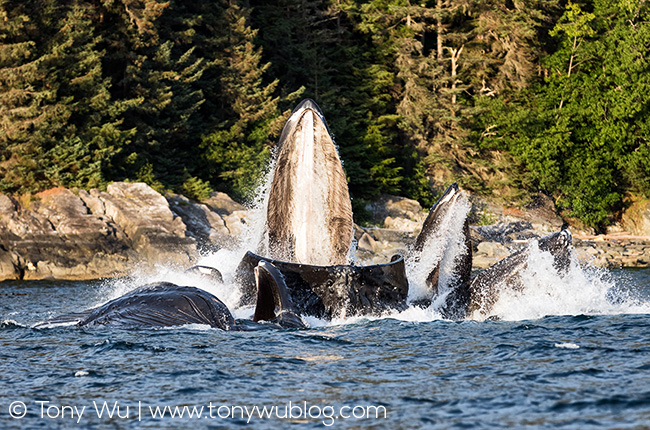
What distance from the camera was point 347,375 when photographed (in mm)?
6191

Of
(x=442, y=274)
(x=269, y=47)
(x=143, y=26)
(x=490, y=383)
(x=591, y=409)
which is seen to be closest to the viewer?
(x=591, y=409)

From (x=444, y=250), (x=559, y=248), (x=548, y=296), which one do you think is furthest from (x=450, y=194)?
(x=548, y=296)

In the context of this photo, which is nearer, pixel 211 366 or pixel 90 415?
pixel 90 415

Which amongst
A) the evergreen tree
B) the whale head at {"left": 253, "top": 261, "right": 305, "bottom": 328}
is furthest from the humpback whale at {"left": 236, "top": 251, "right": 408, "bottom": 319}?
the evergreen tree

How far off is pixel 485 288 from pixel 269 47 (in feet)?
107

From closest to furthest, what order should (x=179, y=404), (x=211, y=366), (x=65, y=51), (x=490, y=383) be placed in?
(x=179, y=404) → (x=490, y=383) → (x=211, y=366) → (x=65, y=51)

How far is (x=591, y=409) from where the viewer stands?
510 cm

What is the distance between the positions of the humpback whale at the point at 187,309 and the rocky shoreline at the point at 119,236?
14058 millimetres

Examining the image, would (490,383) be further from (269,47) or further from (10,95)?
(269,47)

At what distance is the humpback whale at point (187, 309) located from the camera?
24.8 ft

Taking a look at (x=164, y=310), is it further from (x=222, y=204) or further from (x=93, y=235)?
(x=222, y=204)

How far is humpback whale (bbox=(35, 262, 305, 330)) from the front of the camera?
7560 millimetres

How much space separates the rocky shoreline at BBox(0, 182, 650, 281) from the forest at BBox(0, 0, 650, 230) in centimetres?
341

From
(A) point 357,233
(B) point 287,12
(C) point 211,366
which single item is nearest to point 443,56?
(B) point 287,12
